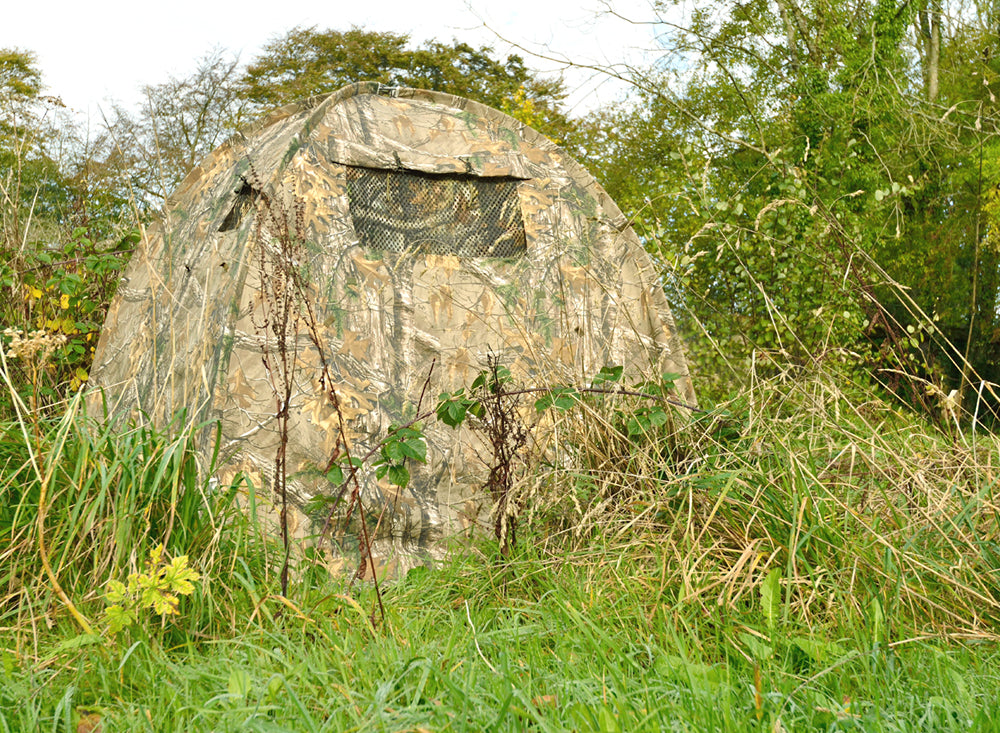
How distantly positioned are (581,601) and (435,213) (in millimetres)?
1925

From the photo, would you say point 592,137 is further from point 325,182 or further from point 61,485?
point 61,485

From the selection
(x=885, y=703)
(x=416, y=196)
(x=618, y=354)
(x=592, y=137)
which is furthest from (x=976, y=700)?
(x=592, y=137)

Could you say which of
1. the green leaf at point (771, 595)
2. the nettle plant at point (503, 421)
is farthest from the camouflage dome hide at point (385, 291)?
the green leaf at point (771, 595)

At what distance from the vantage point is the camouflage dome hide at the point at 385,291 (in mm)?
2906

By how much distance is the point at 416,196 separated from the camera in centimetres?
342

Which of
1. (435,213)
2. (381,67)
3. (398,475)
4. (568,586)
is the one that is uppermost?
(381,67)

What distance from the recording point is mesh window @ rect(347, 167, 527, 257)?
3.31m

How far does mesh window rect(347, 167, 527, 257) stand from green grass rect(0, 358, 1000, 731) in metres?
1.09

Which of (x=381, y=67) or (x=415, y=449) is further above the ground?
(x=381, y=67)

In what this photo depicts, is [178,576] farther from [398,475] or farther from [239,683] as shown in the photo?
[398,475]

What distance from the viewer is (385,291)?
3.18 meters

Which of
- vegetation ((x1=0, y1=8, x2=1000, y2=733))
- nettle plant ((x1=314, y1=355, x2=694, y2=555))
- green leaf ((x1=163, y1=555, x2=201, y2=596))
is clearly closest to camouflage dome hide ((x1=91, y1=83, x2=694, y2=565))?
nettle plant ((x1=314, y1=355, x2=694, y2=555))

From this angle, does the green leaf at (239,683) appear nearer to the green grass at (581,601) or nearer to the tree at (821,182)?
the green grass at (581,601)

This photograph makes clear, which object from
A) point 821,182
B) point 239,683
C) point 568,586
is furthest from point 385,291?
point 821,182
